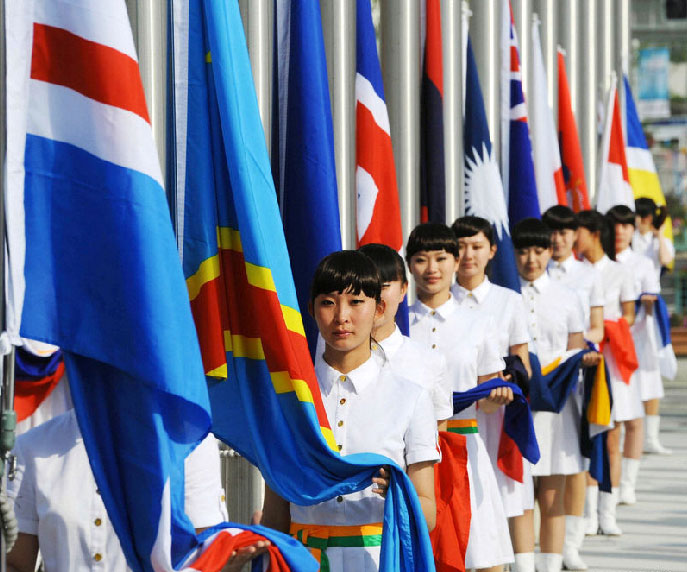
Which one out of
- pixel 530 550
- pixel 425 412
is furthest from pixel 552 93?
pixel 425 412

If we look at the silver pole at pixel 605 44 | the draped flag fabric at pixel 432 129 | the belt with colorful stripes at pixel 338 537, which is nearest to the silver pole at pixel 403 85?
the draped flag fabric at pixel 432 129

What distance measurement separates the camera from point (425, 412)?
4.04 metres

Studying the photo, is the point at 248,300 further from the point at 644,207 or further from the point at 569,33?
the point at 569,33

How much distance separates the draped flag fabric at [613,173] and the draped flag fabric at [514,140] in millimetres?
2132

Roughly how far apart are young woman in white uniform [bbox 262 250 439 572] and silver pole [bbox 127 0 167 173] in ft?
5.51

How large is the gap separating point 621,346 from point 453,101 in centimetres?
189

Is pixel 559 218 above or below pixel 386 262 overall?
above

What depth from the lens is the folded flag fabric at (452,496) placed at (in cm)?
517

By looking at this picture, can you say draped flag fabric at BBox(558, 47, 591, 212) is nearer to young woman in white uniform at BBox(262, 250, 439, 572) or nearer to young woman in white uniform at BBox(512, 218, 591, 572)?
young woman in white uniform at BBox(512, 218, 591, 572)

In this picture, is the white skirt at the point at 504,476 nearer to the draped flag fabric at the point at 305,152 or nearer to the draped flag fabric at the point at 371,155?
the draped flag fabric at the point at 371,155

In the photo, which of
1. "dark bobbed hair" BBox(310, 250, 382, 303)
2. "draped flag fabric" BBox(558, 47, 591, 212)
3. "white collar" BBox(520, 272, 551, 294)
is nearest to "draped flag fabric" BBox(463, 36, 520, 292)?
"white collar" BBox(520, 272, 551, 294)

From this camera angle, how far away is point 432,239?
5680mm

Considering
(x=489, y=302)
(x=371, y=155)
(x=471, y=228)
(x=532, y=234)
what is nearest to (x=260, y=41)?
(x=371, y=155)

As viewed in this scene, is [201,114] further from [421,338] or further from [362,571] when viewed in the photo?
[421,338]
